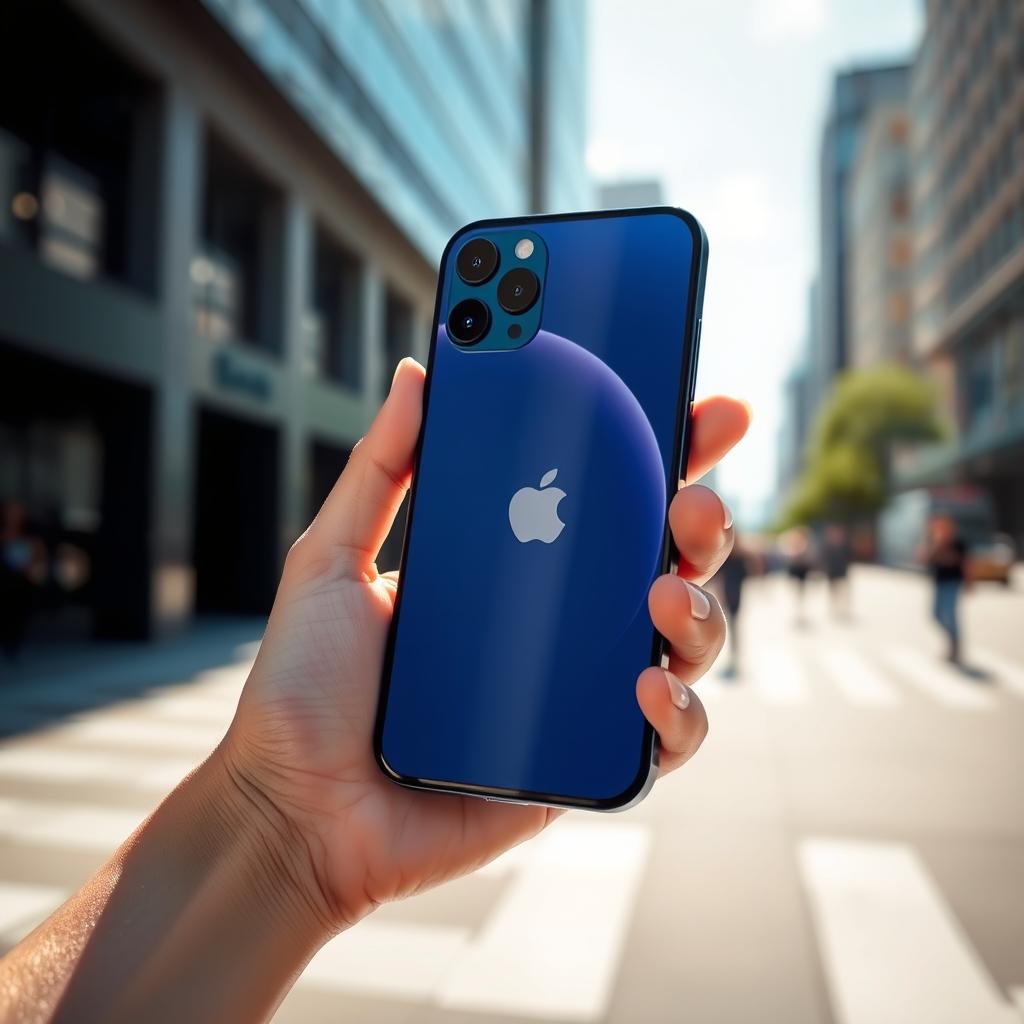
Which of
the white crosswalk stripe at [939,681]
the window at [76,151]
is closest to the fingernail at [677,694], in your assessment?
the white crosswalk stripe at [939,681]

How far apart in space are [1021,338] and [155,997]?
56.1 m

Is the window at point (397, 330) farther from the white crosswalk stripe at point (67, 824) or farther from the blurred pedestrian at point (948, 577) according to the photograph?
the white crosswalk stripe at point (67, 824)

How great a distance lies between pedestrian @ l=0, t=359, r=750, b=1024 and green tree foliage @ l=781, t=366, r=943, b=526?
6924 cm

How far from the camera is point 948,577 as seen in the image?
1271 cm

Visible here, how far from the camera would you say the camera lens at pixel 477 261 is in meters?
2.09

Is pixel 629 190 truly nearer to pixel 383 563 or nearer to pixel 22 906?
pixel 383 563

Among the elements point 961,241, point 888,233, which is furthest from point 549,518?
point 888,233

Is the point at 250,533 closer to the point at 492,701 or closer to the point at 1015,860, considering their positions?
the point at 1015,860

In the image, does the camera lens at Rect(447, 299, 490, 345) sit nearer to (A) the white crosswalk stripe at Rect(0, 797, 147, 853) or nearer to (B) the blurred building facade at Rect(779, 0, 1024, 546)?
(A) the white crosswalk stripe at Rect(0, 797, 147, 853)

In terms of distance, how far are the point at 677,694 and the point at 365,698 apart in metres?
0.68

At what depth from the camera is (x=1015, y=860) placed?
4980 millimetres

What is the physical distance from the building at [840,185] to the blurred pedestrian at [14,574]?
129857mm

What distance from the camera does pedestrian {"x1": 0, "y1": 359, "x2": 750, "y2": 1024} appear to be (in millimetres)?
1493

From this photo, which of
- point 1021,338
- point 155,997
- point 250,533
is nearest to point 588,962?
point 155,997
